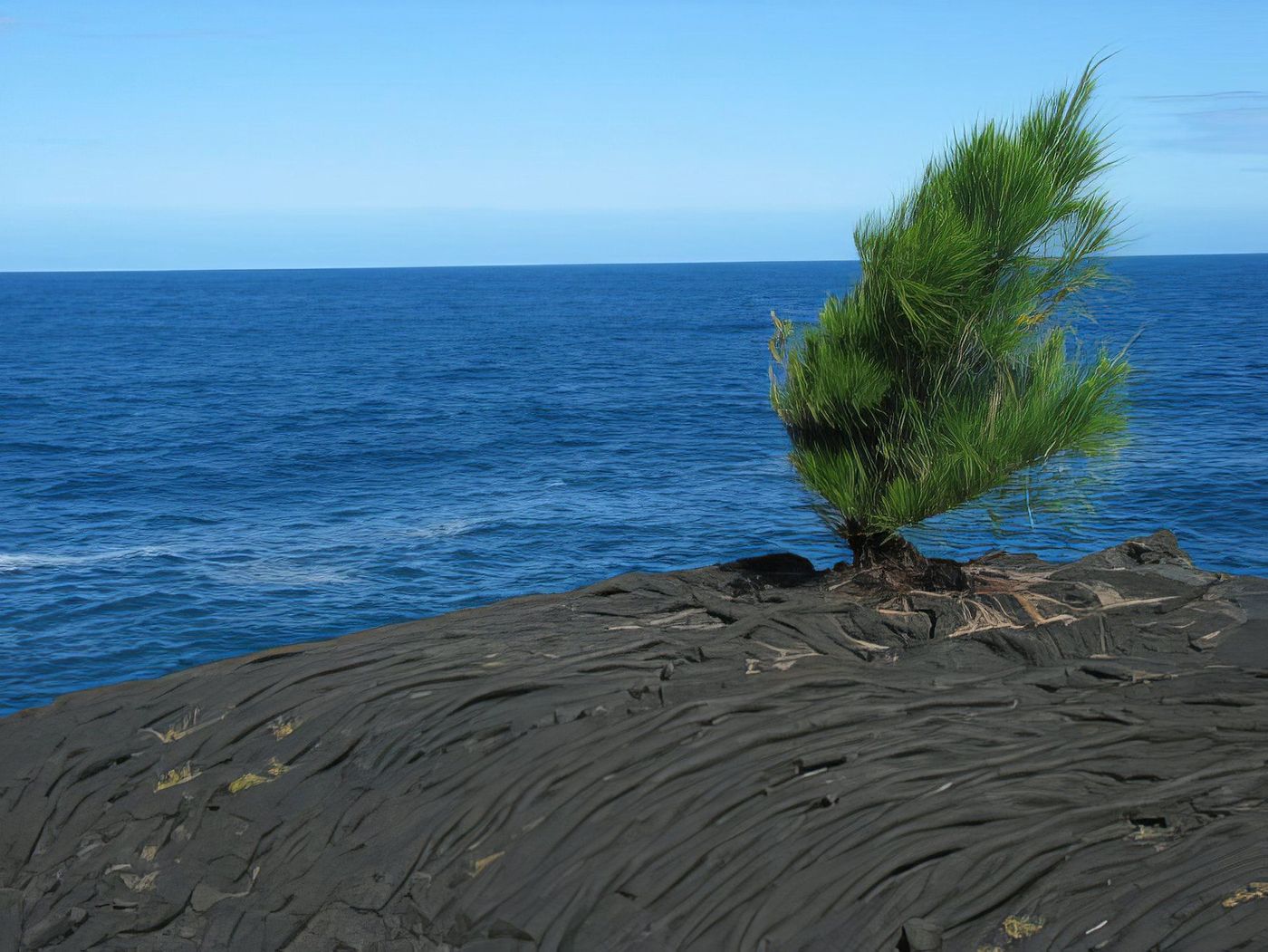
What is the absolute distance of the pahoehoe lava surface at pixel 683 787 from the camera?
19.3ft

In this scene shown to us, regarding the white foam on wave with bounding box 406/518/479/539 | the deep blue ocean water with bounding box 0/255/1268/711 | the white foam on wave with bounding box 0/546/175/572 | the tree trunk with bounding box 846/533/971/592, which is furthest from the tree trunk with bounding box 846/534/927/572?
the white foam on wave with bounding box 0/546/175/572

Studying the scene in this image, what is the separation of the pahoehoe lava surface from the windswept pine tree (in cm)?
116

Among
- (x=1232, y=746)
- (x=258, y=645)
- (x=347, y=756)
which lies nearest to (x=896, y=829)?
(x=1232, y=746)

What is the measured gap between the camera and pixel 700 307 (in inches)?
4587

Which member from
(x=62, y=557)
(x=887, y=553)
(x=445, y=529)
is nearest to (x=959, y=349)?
(x=887, y=553)

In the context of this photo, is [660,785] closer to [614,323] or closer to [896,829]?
[896,829]

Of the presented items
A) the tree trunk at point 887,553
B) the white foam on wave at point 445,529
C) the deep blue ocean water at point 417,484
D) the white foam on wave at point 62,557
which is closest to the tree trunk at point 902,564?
the tree trunk at point 887,553

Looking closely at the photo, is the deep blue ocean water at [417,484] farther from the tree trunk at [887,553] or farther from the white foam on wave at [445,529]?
the tree trunk at [887,553]

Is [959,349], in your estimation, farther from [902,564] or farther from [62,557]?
[62,557]

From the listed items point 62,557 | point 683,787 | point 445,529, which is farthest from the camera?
point 445,529

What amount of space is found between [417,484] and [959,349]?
2490 cm

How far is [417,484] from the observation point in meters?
33.1

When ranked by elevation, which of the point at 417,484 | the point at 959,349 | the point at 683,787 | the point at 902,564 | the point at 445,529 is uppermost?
the point at 959,349

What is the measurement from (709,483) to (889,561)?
2221 centimetres
